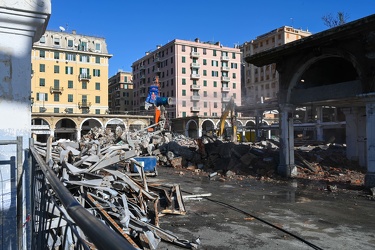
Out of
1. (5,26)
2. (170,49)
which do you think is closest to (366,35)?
(5,26)

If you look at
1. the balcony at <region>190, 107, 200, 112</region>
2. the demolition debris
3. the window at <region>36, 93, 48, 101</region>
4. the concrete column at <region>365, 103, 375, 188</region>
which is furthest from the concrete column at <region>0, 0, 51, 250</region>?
the balcony at <region>190, 107, 200, 112</region>

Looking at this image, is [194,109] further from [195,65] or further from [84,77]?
[84,77]

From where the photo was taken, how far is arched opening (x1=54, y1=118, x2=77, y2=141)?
5638cm

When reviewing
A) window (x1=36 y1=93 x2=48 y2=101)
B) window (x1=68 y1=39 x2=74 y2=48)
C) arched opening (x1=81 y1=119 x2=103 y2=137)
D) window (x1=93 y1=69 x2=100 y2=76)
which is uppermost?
window (x1=68 y1=39 x2=74 y2=48)

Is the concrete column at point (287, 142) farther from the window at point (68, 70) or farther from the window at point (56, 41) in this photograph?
the window at point (56, 41)

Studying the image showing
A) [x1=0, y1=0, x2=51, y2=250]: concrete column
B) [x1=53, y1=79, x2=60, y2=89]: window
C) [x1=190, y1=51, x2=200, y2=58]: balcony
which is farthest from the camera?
[x1=190, y1=51, x2=200, y2=58]: balcony

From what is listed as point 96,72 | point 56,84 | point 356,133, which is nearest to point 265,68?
point 96,72

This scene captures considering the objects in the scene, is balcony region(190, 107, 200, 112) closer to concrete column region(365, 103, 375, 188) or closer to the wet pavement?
the wet pavement

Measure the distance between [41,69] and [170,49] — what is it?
29.6 meters

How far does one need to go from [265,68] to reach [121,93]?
44374mm

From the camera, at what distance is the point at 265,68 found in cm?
8212

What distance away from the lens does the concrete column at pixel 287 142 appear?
15648mm

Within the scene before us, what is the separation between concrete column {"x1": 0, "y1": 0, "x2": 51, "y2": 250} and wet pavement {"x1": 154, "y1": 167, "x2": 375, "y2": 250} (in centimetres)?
372

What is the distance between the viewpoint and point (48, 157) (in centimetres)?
498
